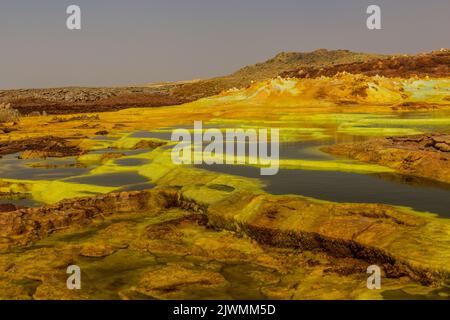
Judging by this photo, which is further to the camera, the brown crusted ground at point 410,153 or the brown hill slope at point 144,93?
the brown hill slope at point 144,93

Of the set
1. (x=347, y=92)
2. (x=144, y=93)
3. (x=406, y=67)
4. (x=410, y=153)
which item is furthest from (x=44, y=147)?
(x=144, y=93)

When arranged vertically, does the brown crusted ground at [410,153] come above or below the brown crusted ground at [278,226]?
above

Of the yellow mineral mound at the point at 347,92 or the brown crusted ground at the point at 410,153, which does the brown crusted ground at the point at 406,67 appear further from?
the brown crusted ground at the point at 410,153

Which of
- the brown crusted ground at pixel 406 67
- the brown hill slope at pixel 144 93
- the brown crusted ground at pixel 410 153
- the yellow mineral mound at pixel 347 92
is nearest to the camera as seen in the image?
the brown crusted ground at pixel 410 153

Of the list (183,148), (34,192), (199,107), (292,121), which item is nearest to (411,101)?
(292,121)

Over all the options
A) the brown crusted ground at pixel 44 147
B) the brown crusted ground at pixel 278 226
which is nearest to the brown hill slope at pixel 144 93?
the brown crusted ground at pixel 44 147

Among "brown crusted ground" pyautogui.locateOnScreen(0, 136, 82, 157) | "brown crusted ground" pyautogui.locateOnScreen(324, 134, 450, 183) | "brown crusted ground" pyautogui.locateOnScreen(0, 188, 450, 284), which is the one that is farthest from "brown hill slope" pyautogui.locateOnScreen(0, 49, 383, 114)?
"brown crusted ground" pyautogui.locateOnScreen(0, 188, 450, 284)

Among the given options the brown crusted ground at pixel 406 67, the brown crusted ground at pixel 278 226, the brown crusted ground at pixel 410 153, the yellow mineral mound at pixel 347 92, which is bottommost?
the brown crusted ground at pixel 278 226

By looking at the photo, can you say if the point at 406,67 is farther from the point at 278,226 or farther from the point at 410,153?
the point at 278,226
